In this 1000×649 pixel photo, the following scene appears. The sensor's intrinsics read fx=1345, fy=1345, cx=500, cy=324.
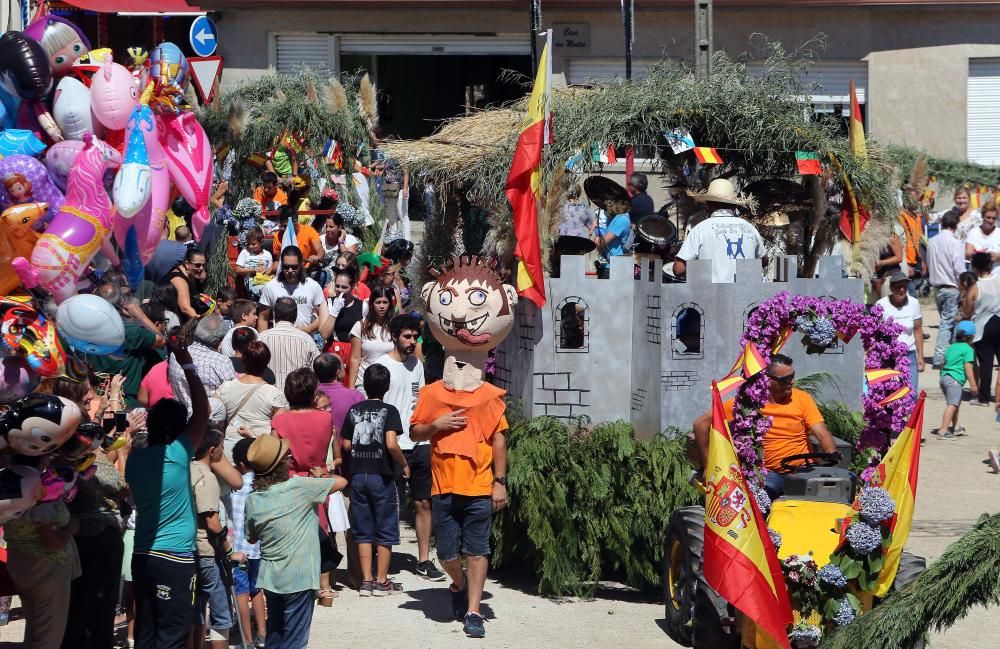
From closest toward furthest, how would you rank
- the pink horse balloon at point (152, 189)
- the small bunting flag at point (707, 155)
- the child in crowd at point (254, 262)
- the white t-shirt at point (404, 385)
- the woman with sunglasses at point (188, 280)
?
the pink horse balloon at point (152, 189), the white t-shirt at point (404, 385), the small bunting flag at point (707, 155), the woman with sunglasses at point (188, 280), the child in crowd at point (254, 262)

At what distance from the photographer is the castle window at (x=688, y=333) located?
8.68 meters

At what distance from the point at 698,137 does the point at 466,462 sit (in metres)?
3.62

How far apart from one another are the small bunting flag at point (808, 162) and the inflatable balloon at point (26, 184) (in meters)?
5.43

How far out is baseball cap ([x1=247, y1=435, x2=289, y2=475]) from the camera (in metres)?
6.49

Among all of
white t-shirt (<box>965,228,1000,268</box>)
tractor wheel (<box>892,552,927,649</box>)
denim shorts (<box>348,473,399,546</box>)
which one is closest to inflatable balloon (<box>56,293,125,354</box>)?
denim shorts (<box>348,473,399,546</box>)

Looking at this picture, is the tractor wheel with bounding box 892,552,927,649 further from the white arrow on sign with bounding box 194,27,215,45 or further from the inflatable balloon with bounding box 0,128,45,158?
the white arrow on sign with bounding box 194,27,215,45

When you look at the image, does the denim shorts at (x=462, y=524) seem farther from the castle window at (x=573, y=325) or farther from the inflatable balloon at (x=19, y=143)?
the inflatable balloon at (x=19, y=143)

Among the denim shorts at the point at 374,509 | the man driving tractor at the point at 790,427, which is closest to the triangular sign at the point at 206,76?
the denim shorts at the point at 374,509

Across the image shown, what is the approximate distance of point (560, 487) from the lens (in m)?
8.48

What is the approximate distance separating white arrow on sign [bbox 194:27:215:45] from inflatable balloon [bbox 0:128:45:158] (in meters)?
15.7

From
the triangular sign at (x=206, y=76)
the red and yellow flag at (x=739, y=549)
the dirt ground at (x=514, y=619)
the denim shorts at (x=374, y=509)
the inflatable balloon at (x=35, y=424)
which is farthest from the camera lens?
the triangular sign at (x=206, y=76)

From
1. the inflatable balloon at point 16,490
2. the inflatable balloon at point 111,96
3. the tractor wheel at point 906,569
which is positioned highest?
the inflatable balloon at point 111,96

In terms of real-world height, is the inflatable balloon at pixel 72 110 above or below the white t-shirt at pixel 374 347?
above

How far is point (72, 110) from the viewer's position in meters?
6.95
